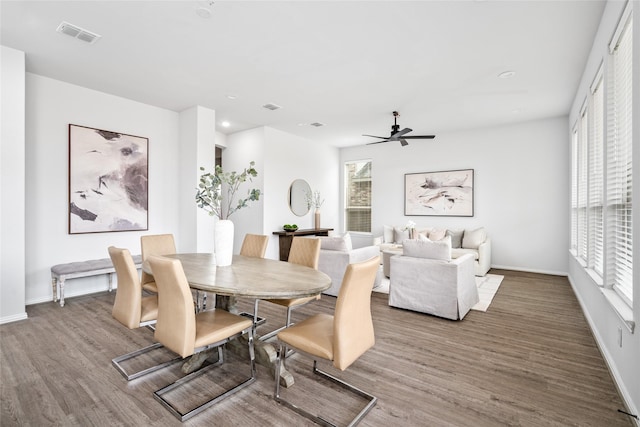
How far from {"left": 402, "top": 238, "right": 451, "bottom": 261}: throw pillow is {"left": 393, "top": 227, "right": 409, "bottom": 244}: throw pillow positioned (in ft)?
9.47

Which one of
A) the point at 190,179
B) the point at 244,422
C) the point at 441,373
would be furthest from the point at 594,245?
the point at 190,179

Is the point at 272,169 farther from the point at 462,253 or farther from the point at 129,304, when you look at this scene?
the point at 129,304

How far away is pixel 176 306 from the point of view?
1907 mm

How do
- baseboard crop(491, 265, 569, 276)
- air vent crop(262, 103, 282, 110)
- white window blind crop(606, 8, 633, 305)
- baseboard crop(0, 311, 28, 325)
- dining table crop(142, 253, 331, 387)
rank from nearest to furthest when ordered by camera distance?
dining table crop(142, 253, 331, 387) → white window blind crop(606, 8, 633, 305) → baseboard crop(0, 311, 28, 325) → air vent crop(262, 103, 282, 110) → baseboard crop(491, 265, 569, 276)

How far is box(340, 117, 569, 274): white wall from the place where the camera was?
19.5ft

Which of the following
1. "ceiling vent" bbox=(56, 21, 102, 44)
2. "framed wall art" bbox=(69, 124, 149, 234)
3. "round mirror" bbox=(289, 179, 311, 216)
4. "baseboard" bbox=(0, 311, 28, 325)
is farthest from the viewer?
"round mirror" bbox=(289, 179, 311, 216)

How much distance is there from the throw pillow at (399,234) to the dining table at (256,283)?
4.44 metres

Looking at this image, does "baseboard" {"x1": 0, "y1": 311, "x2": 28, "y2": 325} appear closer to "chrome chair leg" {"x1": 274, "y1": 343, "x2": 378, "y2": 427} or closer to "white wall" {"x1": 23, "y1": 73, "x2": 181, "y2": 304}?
"white wall" {"x1": 23, "y1": 73, "x2": 181, "y2": 304}

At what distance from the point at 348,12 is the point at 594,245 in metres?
3.62

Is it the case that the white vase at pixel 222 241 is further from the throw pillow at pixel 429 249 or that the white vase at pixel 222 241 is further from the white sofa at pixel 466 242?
the white sofa at pixel 466 242

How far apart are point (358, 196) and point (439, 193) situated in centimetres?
224

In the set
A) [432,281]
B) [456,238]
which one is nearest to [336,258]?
[432,281]

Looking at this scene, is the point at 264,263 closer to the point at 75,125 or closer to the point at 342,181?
the point at 75,125

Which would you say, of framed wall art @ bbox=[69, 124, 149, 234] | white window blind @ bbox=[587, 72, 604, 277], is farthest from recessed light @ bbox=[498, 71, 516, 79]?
framed wall art @ bbox=[69, 124, 149, 234]
